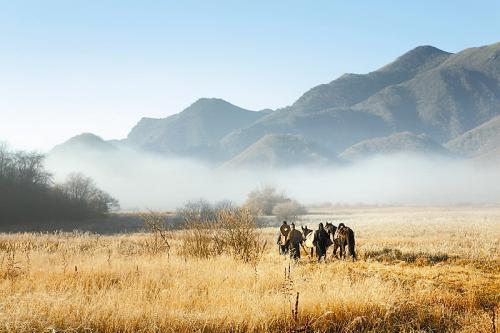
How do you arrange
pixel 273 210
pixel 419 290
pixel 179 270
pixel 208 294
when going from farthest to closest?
pixel 273 210 → pixel 179 270 → pixel 419 290 → pixel 208 294

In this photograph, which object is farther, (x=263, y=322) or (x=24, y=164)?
(x=24, y=164)

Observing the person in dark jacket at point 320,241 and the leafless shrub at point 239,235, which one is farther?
the person in dark jacket at point 320,241

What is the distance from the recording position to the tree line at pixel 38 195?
62.9 metres

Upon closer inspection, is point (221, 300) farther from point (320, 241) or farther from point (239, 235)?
point (320, 241)

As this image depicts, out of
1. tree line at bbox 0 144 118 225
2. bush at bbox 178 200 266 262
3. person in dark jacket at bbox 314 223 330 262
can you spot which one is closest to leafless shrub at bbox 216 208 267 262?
bush at bbox 178 200 266 262

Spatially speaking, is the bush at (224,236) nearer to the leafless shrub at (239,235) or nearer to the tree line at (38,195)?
the leafless shrub at (239,235)

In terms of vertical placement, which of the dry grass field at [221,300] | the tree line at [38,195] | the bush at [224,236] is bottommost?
the dry grass field at [221,300]

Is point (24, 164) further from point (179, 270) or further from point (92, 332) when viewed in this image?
point (92, 332)

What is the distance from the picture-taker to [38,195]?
223ft

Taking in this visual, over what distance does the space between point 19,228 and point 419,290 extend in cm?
5653

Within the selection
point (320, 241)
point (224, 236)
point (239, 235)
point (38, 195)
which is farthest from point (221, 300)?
point (38, 195)

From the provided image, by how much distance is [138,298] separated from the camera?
28.8 ft

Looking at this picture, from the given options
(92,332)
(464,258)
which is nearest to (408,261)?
(464,258)

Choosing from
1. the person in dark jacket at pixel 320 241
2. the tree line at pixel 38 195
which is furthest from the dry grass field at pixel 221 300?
the tree line at pixel 38 195
